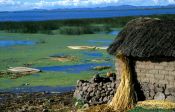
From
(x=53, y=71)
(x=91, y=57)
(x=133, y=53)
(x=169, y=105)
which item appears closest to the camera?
(x=169, y=105)

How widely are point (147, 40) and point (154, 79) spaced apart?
4.45 feet

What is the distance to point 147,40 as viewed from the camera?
1712 centimetres

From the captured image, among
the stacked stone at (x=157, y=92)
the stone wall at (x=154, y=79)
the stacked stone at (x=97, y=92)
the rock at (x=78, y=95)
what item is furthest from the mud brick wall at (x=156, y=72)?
the rock at (x=78, y=95)

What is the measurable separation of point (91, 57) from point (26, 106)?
14.4 metres

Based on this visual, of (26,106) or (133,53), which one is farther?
(26,106)

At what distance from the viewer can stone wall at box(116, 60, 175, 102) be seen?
1653cm

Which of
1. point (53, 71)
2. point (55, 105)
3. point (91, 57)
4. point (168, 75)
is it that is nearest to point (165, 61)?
point (168, 75)

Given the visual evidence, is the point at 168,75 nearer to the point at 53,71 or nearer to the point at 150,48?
the point at 150,48

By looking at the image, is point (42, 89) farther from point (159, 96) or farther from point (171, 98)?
point (171, 98)

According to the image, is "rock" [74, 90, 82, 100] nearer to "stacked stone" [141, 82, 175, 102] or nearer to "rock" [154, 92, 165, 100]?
"stacked stone" [141, 82, 175, 102]

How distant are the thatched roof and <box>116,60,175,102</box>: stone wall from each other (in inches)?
18.9

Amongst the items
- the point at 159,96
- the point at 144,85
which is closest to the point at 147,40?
the point at 144,85

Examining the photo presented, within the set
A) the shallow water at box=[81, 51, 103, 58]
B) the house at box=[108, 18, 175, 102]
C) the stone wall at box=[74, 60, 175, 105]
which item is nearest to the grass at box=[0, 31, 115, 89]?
the shallow water at box=[81, 51, 103, 58]

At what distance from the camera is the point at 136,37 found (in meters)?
17.5
